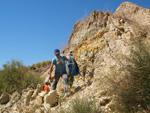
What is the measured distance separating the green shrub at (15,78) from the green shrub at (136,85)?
445 inches

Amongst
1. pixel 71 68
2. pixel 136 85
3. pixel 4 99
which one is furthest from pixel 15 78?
pixel 136 85

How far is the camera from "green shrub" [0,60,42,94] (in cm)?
1291

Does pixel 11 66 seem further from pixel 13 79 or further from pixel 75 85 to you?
pixel 75 85

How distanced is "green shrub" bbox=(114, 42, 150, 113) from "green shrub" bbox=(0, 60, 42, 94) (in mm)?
11308

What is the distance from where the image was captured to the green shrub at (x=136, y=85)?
2.82m

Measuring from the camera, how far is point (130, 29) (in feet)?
18.2

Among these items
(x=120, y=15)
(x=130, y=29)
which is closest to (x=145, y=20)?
(x=130, y=29)

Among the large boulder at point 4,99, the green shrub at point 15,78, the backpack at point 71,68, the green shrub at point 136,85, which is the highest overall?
the green shrub at point 15,78

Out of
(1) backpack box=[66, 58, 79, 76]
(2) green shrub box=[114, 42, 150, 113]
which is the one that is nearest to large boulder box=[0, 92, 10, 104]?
(1) backpack box=[66, 58, 79, 76]

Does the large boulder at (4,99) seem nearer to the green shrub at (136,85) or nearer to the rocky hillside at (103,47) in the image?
the rocky hillside at (103,47)

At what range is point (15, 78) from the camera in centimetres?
1349

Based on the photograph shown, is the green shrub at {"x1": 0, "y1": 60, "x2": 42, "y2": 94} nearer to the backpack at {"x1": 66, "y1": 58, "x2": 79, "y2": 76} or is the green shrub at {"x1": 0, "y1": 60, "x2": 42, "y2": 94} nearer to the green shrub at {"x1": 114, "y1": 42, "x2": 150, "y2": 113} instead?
the backpack at {"x1": 66, "y1": 58, "x2": 79, "y2": 76}

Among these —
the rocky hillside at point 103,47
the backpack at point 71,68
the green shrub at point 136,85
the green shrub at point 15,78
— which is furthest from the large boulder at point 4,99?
the green shrub at point 136,85

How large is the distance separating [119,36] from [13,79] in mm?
11434
